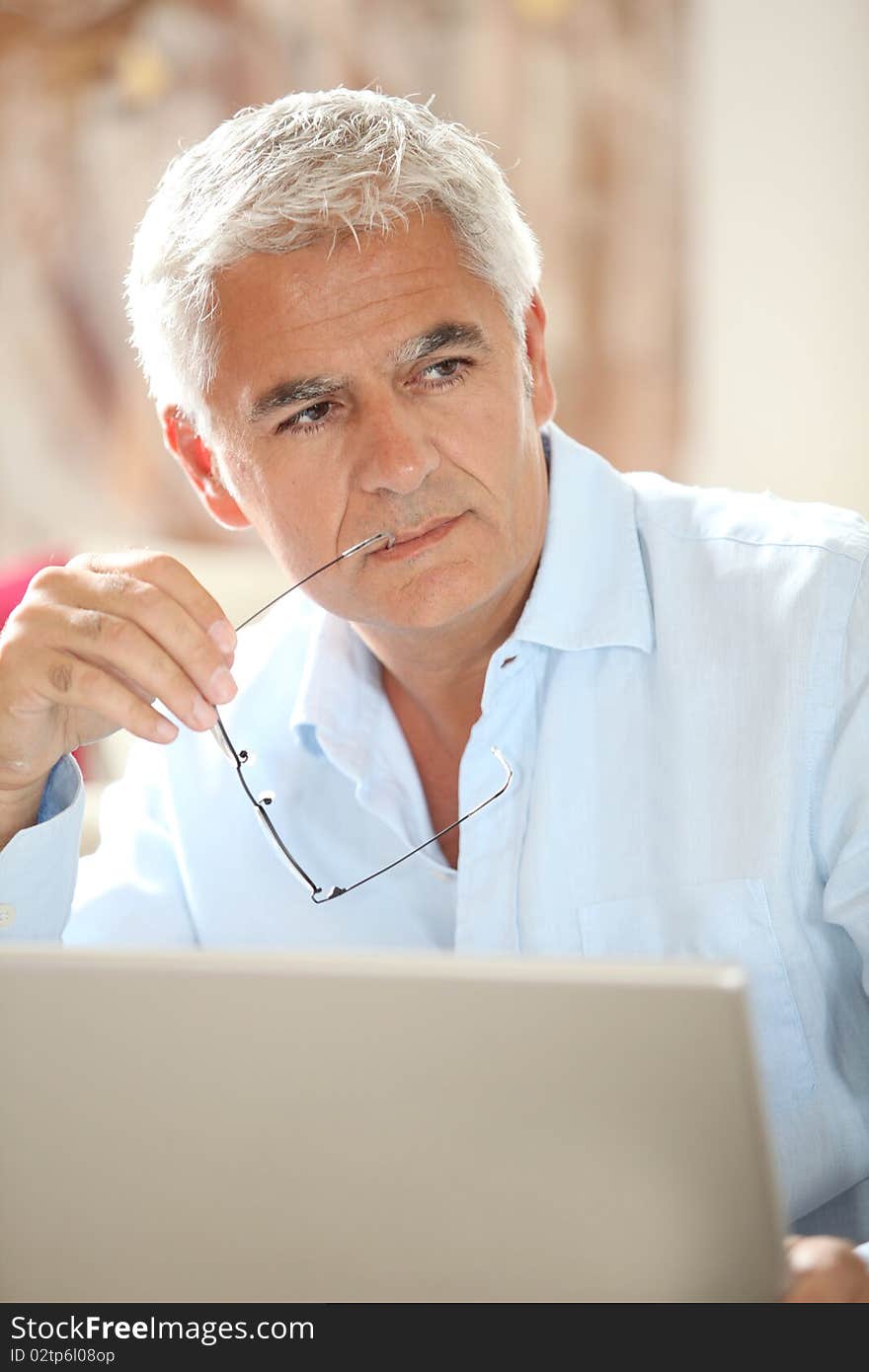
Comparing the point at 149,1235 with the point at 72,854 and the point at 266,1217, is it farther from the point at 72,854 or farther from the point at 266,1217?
the point at 72,854

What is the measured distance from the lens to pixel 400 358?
1297 mm

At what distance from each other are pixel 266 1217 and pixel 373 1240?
0.05 metres

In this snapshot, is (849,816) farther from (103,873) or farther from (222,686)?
(103,873)

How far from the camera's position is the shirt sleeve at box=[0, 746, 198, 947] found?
Answer: 1.33 meters

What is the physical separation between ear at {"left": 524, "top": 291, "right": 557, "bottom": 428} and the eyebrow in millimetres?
127

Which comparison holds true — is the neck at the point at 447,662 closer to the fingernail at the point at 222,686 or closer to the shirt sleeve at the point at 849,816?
the fingernail at the point at 222,686

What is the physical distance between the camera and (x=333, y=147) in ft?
4.35

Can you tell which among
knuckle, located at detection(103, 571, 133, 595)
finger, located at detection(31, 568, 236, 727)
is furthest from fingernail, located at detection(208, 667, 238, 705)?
knuckle, located at detection(103, 571, 133, 595)

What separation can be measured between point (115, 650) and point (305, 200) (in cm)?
45

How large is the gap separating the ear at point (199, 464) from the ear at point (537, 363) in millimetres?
338

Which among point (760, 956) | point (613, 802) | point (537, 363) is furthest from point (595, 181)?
point (760, 956)

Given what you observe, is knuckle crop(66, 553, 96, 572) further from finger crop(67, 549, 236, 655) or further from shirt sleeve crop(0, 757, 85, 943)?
shirt sleeve crop(0, 757, 85, 943)

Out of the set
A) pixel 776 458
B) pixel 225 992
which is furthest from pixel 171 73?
pixel 225 992

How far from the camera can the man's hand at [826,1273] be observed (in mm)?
705
